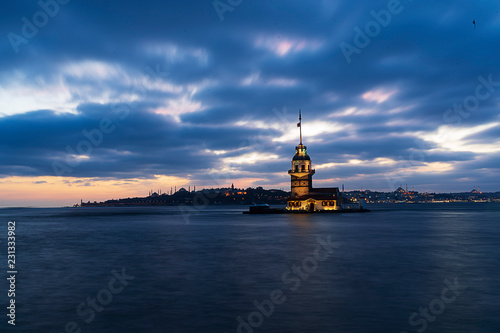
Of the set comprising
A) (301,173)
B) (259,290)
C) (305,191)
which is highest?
(301,173)

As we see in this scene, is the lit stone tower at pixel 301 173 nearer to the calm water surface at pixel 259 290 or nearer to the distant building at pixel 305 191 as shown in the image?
the distant building at pixel 305 191

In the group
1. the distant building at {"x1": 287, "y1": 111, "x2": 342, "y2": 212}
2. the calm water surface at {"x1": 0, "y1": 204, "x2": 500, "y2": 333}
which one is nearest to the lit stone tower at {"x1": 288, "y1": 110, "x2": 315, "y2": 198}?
the distant building at {"x1": 287, "y1": 111, "x2": 342, "y2": 212}

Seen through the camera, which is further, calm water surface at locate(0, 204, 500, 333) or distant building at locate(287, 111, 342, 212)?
distant building at locate(287, 111, 342, 212)

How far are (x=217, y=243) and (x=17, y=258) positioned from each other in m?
19.6

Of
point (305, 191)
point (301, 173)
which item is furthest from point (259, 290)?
point (305, 191)

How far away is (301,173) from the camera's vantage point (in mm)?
114312

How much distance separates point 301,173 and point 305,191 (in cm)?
637

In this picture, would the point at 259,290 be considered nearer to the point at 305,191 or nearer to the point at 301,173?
the point at 301,173

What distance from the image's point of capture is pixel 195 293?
2086 cm

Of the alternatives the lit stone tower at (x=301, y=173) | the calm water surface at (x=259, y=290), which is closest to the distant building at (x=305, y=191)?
the lit stone tower at (x=301, y=173)

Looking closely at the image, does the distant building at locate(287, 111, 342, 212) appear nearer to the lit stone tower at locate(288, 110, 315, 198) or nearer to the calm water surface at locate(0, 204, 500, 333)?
the lit stone tower at locate(288, 110, 315, 198)

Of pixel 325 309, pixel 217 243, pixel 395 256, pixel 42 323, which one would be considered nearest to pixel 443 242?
pixel 395 256

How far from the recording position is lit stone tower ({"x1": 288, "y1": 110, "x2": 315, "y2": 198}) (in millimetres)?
114500

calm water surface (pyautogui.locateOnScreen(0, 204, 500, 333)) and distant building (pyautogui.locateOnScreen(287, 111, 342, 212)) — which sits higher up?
distant building (pyautogui.locateOnScreen(287, 111, 342, 212))
